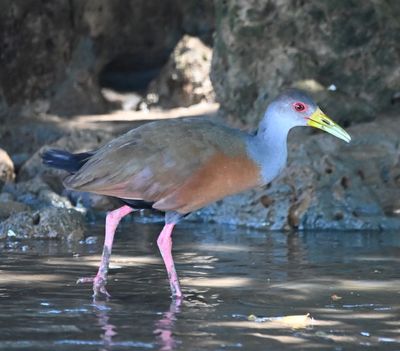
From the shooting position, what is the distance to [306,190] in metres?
12.5

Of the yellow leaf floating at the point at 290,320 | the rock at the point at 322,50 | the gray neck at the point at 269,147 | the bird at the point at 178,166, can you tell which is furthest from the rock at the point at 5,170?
the yellow leaf floating at the point at 290,320

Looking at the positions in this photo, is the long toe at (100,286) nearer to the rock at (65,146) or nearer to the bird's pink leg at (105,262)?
the bird's pink leg at (105,262)

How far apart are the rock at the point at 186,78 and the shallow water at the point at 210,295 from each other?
8088 mm

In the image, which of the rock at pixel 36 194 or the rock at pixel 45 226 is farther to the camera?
the rock at pixel 36 194

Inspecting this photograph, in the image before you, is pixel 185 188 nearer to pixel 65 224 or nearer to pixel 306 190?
pixel 65 224

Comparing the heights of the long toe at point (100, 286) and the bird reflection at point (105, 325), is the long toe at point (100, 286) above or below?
above

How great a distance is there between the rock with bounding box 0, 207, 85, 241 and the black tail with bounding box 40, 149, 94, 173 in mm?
2892

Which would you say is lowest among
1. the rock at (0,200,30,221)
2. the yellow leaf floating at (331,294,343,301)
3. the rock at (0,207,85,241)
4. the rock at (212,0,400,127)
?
the yellow leaf floating at (331,294,343,301)

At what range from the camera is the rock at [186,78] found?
63.6 feet

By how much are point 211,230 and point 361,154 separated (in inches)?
91.2

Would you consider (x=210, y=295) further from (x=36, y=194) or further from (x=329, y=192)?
(x=36, y=194)

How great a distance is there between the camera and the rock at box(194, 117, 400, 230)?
12.4 metres

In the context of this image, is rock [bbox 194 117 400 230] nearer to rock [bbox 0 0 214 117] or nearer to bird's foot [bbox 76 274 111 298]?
bird's foot [bbox 76 274 111 298]

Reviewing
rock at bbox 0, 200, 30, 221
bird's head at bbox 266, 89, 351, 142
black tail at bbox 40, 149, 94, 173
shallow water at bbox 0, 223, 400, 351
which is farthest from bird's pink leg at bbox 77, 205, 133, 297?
rock at bbox 0, 200, 30, 221
